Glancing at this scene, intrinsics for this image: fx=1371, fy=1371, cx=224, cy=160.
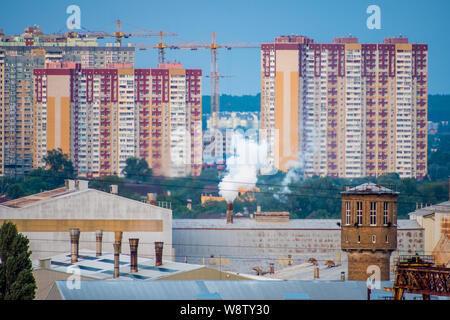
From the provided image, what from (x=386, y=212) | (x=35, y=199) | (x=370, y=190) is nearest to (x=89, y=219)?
(x=35, y=199)

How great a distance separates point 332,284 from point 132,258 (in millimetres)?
13969

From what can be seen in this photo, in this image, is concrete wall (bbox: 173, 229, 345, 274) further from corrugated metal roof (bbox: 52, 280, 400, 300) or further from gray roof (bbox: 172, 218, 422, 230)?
corrugated metal roof (bbox: 52, 280, 400, 300)

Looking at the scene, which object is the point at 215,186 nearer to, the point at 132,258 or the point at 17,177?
the point at 17,177

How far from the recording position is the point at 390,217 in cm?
7619

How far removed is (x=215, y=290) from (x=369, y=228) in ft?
58.5

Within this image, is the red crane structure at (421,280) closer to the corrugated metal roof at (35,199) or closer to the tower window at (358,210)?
the tower window at (358,210)

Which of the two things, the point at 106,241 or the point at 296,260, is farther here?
the point at 296,260

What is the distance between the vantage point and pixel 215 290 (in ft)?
197

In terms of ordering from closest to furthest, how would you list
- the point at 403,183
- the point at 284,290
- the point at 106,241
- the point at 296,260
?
the point at 284,290 → the point at 106,241 → the point at 296,260 → the point at 403,183

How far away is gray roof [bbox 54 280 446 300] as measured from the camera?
191 ft

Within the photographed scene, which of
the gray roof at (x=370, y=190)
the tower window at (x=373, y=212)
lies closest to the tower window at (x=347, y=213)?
the gray roof at (x=370, y=190)

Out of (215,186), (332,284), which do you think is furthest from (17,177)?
(332,284)

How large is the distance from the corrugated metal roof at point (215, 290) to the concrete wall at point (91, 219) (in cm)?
2769

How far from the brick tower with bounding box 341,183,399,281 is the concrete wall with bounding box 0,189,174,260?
17.2 meters
